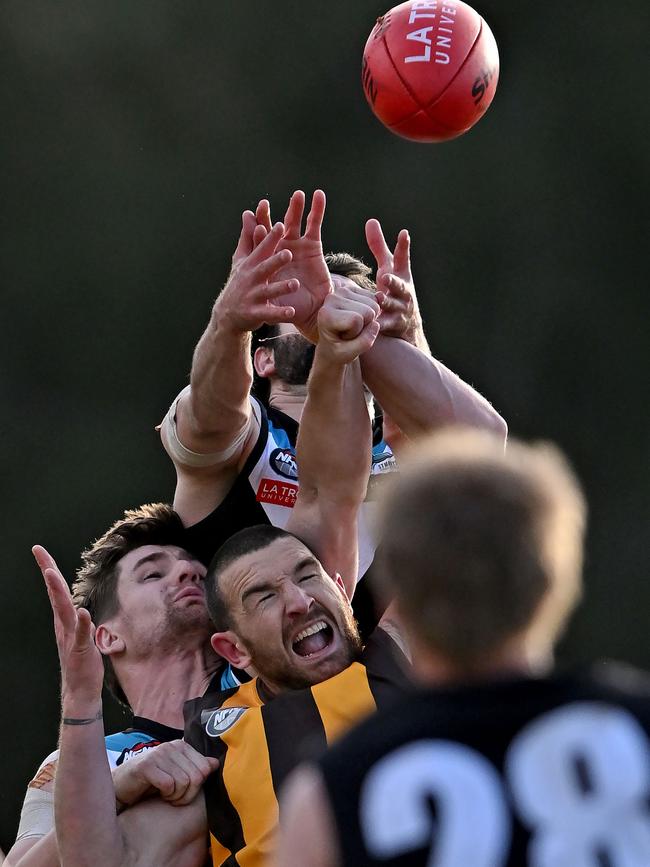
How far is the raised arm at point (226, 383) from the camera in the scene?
312 centimetres

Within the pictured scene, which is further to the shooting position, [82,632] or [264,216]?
[264,216]

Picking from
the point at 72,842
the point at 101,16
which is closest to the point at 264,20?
the point at 101,16

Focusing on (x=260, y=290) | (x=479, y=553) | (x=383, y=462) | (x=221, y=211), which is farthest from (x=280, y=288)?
(x=221, y=211)

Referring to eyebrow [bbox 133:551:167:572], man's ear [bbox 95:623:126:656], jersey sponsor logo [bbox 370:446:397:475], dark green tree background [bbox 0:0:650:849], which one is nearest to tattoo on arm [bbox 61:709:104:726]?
man's ear [bbox 95:623:126:656]

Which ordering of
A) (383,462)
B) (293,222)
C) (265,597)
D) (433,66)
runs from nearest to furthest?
(265,597), (293,222), (433,66), (383,462)

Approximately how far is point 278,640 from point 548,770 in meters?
1.47

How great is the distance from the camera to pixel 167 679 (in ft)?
11.4

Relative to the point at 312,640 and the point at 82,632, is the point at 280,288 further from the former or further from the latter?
the point at 82,632

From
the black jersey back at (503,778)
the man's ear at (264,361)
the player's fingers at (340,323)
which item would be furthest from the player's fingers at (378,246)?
the black jersey back at (503,778)

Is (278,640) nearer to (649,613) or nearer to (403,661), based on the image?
(403,661)

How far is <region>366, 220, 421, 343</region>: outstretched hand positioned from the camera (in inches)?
129

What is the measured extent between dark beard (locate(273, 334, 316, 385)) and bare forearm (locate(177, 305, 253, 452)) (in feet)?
1.77

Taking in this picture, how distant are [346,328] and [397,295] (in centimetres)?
35

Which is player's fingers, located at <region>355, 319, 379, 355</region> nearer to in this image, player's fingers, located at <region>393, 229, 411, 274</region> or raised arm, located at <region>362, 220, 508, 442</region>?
raised arm, located at <region>362, 220, 508, 442</region>
